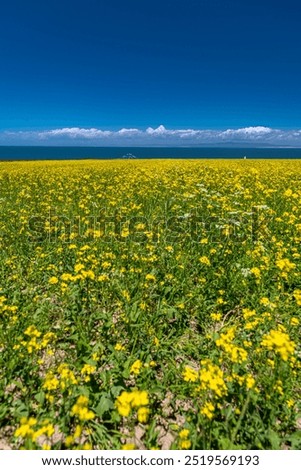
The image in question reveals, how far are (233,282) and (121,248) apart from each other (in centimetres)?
236

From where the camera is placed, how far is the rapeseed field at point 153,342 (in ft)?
8.07

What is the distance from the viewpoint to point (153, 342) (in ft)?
11.2

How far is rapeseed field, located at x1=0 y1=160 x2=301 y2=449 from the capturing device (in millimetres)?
2459

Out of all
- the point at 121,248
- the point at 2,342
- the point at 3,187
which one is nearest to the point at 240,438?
the point at 2,342

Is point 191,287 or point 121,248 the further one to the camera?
point 121,248

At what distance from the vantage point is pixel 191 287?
15.2ft

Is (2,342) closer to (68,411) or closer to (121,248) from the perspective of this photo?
(68,411)

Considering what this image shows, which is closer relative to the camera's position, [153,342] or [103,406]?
[103,406]

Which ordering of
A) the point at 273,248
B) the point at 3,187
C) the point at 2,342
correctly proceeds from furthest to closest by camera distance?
the point at 3,187
the point at 273,248
the point at 2,342

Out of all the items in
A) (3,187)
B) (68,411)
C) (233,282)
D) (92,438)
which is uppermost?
(3,187)

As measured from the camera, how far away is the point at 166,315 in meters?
3.98
